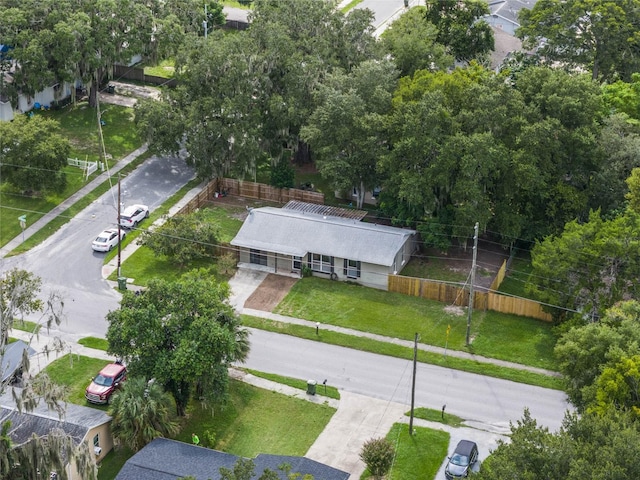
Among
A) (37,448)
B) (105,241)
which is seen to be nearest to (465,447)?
(37,448)

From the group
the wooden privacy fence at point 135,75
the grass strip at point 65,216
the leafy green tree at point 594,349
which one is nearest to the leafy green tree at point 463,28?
the wooden privacy fence at point 135,75

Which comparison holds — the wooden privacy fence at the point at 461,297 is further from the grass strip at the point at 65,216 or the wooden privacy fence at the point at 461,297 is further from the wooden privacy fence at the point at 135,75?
the wooden privacy fence at the point at 135,75

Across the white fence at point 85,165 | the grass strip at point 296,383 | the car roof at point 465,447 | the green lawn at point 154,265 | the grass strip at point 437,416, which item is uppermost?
the white fence at point 85,165

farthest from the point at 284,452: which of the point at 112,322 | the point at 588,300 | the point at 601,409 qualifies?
the point at 588,300

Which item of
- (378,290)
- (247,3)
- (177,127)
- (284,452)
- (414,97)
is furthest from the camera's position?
(247,3)

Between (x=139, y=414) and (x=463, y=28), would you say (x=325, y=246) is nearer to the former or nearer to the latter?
(x=139, y=414)

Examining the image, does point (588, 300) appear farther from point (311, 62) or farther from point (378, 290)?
point (311, 62)
